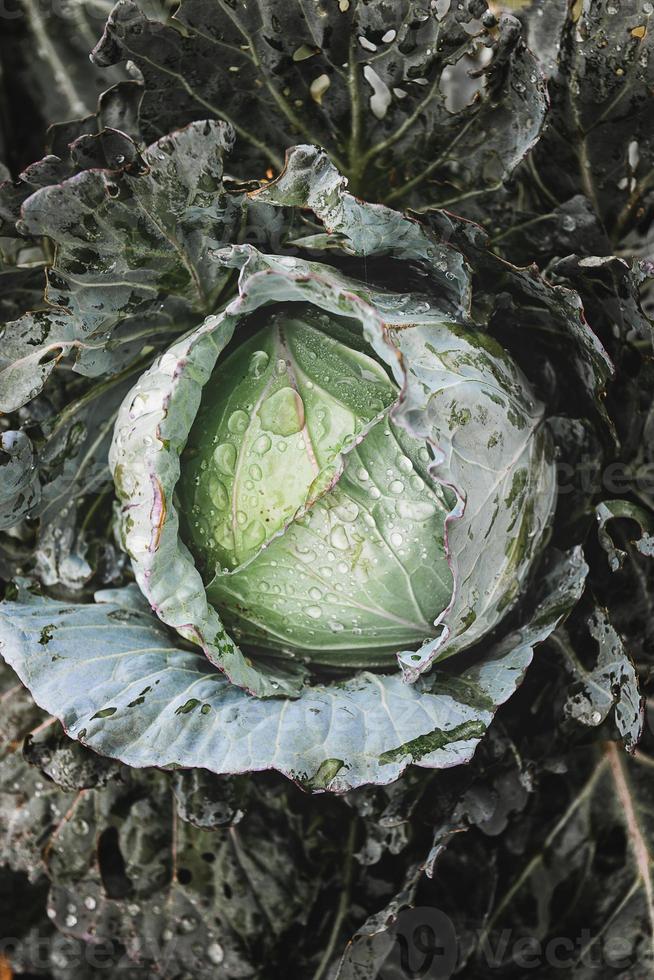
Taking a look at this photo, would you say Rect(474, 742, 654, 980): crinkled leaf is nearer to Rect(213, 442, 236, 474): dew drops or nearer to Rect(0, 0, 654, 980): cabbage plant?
Rect(0, 0, 654, 980): cabbage plant

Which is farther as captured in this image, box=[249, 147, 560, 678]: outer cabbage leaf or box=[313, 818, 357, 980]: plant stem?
box=[313, 818, 357, 980]: plant stem

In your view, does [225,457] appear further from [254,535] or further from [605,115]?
[605,115]

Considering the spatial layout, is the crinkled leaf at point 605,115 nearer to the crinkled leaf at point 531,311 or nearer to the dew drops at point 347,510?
the crinkled leaf at point 531,311

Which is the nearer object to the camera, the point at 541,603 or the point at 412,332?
the point at 412,332

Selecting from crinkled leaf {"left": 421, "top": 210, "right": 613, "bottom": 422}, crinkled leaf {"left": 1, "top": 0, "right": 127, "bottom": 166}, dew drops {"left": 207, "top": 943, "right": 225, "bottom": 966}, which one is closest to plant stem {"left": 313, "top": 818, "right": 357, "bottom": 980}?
dew drops {"left": 207, "top": 943, "right": 225, "bottom": 966}

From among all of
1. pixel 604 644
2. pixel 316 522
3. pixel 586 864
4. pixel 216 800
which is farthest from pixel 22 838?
pixel 604 644

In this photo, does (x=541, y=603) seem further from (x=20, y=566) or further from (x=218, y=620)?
(x=20, y=566)

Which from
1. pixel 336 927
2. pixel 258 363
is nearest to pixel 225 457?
pixel 258 363
